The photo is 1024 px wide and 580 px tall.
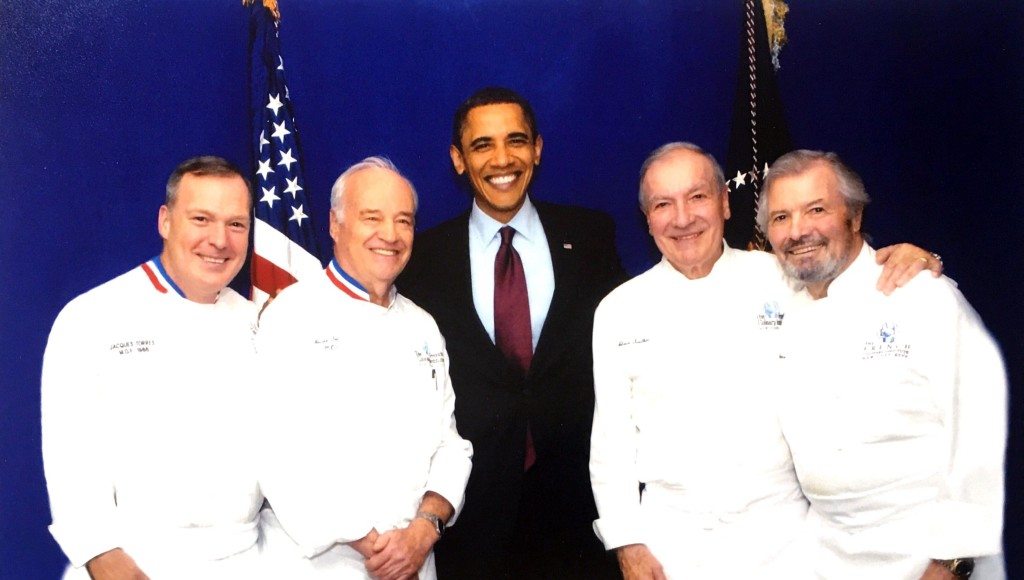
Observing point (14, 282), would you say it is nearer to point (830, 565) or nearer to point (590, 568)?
point (590, 568)

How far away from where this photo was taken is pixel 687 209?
2529 millimetres

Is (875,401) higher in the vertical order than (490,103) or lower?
lower

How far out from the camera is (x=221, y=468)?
2.29m

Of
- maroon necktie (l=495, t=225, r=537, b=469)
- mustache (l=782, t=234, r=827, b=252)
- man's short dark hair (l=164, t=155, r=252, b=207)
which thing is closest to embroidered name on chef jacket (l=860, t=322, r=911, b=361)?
mustache (l=782, t=234, r=827, b=252)

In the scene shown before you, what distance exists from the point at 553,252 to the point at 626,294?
36cm

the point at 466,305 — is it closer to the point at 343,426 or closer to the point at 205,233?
the point at 343,426

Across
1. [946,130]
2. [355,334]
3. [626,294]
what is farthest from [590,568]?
[946,130]

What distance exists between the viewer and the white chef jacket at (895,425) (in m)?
2.16

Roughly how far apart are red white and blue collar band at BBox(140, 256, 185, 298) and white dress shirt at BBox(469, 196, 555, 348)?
1.01 metres

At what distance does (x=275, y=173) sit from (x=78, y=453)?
1168mm

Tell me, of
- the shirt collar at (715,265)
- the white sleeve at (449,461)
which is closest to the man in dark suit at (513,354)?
the white sleeve at (449,461)

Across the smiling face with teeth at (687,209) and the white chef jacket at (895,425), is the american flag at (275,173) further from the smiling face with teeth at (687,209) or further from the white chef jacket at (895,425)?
the white chef jacket at (895,425)

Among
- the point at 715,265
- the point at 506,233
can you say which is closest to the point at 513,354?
the point at 506,233

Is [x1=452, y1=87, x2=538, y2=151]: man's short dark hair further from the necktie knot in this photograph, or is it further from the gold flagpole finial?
the gold flagpole finial
